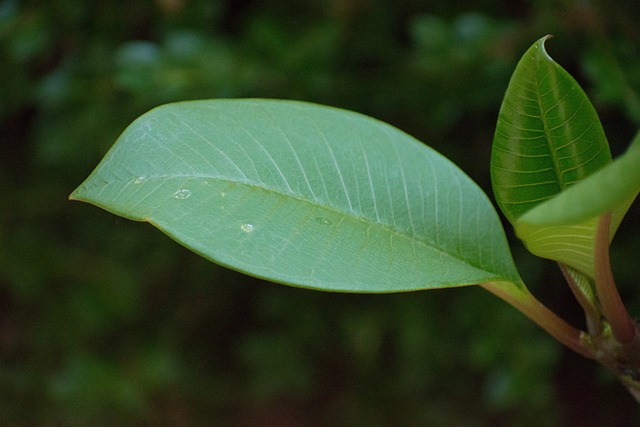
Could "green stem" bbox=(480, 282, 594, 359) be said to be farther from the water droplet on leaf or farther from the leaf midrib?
the water droplet on leaf

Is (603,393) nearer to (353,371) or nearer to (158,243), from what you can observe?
(353,371)

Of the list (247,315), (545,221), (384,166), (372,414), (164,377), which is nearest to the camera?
(545,221)

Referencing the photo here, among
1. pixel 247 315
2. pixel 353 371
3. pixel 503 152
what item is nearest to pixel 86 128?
pixel 247 315

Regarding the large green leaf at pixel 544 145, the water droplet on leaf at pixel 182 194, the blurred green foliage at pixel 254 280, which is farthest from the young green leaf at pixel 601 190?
the blurred green foliage at pixel 254 280

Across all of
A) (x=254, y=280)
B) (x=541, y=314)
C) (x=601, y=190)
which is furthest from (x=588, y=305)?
(x=254, y=280)

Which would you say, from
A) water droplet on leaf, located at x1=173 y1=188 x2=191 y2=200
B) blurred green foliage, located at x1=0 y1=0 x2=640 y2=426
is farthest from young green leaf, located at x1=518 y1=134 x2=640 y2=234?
blurred green foliage, located at x1=0 y1=0 x2=640 y2=426
